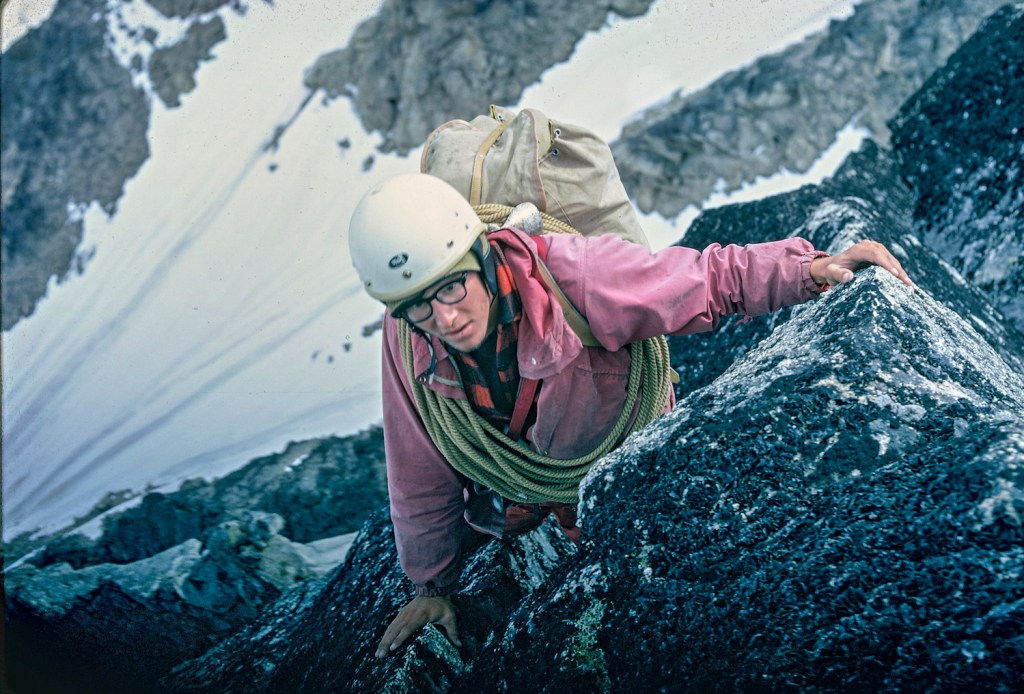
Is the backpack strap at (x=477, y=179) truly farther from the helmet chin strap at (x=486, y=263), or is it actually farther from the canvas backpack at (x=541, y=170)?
the helmet chin strap at (x=486, y=263)

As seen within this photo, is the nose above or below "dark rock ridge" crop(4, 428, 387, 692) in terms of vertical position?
above

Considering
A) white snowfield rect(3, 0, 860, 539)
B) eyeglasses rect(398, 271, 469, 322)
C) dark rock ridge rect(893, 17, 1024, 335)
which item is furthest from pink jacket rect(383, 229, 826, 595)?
white snowfield rect(3, 0, 860, 539)

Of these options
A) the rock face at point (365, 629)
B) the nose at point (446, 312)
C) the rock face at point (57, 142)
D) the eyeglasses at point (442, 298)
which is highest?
the rock face at point (57, 142)

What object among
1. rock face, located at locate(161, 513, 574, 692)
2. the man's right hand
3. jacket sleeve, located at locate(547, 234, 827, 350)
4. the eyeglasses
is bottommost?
rock face, located at locate(161, 513, 574, 692)

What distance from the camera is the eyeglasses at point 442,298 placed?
137cm

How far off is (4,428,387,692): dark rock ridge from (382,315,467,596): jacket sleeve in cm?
105

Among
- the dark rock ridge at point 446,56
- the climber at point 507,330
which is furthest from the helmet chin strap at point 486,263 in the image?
the dark rock ridge at point 446,56

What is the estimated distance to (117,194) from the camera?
640 centimetres

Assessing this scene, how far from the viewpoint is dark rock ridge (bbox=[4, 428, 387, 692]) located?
2.60 meters

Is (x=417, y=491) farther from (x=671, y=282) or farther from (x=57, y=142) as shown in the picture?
(x=57, y=142)

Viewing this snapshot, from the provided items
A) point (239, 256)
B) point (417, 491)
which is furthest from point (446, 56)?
point (417, 491)

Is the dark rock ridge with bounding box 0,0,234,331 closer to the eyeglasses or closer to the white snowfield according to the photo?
the white snowfield

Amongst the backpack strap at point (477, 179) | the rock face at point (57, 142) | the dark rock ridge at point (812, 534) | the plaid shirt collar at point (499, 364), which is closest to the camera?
the dark rock ridge at point (812, 534)

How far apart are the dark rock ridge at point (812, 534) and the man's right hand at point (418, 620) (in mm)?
86
